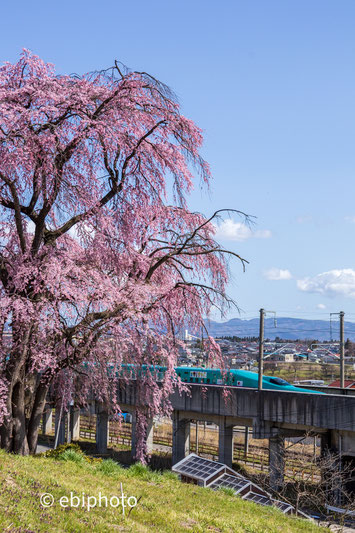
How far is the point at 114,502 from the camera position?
11.2 meters

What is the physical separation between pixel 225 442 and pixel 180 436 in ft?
13.7

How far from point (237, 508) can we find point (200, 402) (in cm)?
2133

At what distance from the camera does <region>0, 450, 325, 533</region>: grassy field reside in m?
9.09

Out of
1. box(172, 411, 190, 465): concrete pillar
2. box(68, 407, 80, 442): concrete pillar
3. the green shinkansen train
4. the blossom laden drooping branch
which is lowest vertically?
box(68, 407, 80, 442): concrete pillar

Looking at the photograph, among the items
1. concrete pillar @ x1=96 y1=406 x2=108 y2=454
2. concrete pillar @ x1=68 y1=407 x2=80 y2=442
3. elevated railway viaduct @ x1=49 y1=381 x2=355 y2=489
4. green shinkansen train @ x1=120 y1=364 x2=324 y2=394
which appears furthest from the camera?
concrete pillar @ x1=68 y1=407 x2=80 y2=442

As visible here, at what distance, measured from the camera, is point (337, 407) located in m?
29.1

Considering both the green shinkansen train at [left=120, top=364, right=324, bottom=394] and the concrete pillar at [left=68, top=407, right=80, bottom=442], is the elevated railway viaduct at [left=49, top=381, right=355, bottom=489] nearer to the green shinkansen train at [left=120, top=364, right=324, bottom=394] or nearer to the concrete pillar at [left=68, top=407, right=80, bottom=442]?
the green shinkansen train at [left=120, top=364, right=324, bottom=394]

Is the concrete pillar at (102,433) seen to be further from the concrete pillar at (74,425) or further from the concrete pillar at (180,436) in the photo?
the concrete pillar at (180,436)

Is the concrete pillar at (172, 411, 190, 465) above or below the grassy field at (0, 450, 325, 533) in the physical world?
below

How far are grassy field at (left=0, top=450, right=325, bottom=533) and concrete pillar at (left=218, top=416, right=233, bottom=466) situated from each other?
19053 mm

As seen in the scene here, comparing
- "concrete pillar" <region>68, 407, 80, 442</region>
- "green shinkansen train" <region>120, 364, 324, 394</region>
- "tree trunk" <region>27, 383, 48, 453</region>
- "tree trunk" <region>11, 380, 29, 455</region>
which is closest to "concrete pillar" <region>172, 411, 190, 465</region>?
"green shinkansen train" <region>120, 364, 324, 394</region>

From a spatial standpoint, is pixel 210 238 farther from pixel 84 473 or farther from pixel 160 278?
pixel 84 473

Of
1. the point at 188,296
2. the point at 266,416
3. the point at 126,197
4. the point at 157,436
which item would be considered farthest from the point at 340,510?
the point at 157,436

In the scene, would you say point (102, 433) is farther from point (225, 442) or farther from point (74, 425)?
point (225, 442)
